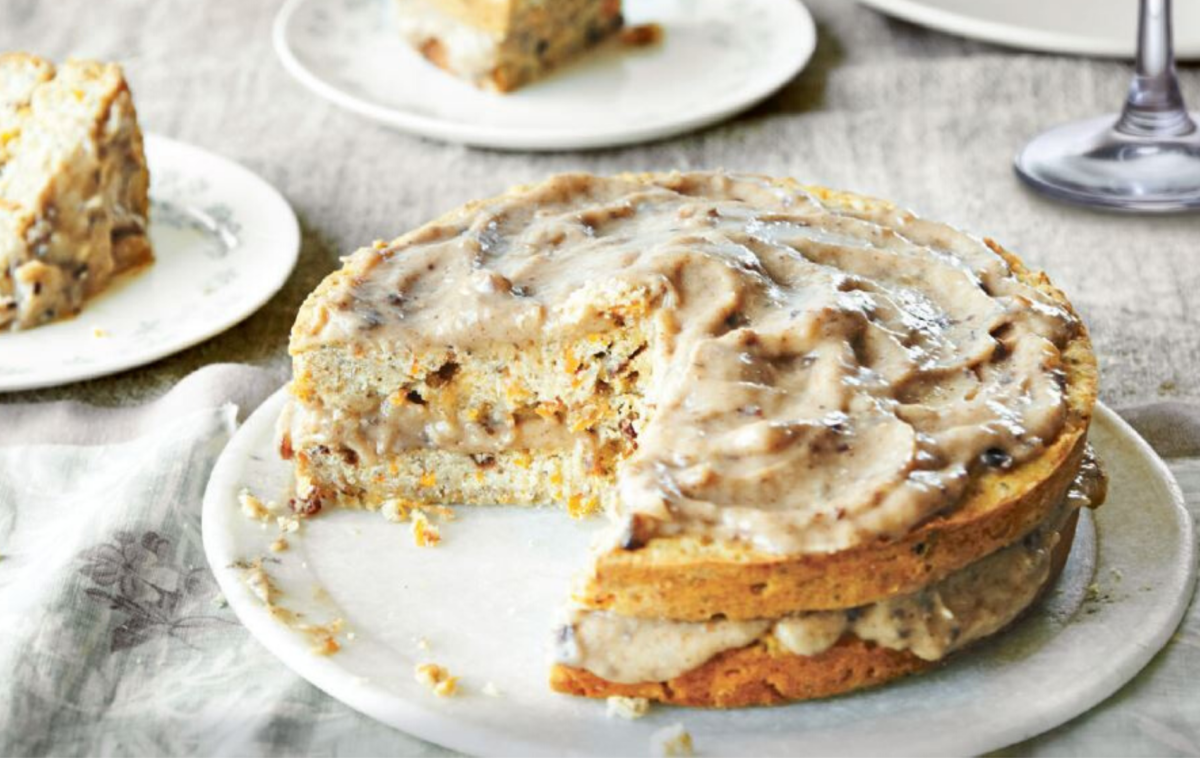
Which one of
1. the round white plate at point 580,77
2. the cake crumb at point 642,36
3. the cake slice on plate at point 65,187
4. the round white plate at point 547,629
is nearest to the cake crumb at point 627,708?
the round white plate at point 547,629

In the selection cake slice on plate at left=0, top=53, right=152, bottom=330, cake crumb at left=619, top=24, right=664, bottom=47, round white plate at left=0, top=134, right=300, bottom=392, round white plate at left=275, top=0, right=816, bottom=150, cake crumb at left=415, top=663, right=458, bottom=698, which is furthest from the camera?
cake crumb at left=619, top=24, right=664, bottom=47

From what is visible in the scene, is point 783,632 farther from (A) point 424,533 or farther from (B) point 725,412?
(A) point 424,533

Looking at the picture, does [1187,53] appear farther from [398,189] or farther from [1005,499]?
[1005,499]

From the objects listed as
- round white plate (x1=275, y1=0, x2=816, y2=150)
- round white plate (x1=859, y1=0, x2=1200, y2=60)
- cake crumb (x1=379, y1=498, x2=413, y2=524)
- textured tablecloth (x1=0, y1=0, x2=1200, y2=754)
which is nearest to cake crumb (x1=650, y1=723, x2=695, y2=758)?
textured tablecloth (x1=0, y1=0, x2=1200, y2=754)

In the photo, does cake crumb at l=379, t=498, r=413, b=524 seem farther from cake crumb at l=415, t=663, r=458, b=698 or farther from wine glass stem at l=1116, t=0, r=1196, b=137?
wine glass stem at l=1116, t=0, r=1196, b=137

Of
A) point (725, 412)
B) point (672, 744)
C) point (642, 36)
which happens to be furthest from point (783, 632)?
point (642, 36)

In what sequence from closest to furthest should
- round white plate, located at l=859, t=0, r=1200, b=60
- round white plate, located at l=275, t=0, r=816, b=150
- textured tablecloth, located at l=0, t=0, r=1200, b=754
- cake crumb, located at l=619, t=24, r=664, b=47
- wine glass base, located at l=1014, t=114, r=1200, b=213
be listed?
textured tablecloth, located at l=0, t=0, r=1200, b=754
wine glass base, located at l=1014, t=114, r=1200, b=213
round white plate, located at l=275, t=0, r=816, b=150
round white plate, located at l=859, t=0, r=1200, b=60
cake crumb, located at l=619, t=24, r=664, b=47
